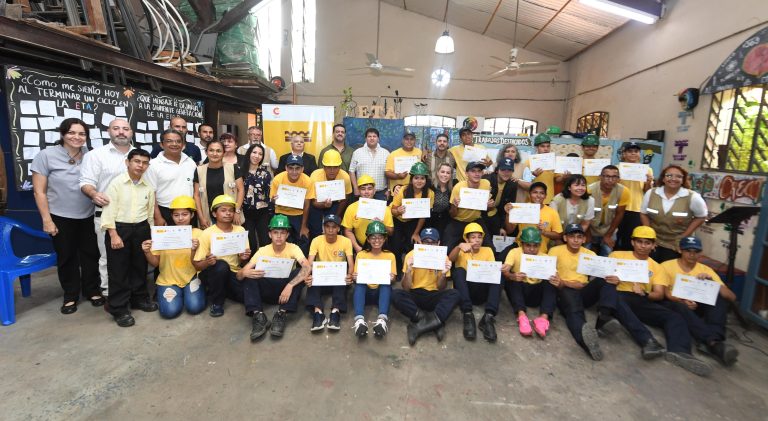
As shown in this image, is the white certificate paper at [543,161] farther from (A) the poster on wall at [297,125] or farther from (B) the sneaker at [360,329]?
(A) the poster on wall at [297,125]

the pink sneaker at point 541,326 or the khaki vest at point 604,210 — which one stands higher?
the khaki vest at point 604,210

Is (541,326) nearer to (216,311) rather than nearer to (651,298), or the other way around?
(651,298)

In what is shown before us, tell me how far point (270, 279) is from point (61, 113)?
11.5 feet

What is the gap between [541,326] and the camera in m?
3.35

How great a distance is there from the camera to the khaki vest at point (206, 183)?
3838mm

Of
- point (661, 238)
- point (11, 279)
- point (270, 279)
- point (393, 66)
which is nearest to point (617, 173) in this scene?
point (661, 238)

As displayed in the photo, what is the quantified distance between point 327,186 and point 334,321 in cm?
160

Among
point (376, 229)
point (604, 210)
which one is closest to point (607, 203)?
point (604, 210)

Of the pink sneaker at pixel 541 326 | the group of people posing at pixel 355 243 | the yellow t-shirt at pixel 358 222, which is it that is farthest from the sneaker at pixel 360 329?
the pink sneaker at pixel 541 326

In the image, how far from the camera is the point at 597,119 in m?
9.62

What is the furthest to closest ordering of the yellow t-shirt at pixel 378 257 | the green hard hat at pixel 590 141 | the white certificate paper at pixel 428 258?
the green hard hat at pixel 590 141, the yellow t-shirt at pixel 378 257, the white certificate paper at pixel 428 258

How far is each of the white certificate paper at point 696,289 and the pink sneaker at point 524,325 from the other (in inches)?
54.2

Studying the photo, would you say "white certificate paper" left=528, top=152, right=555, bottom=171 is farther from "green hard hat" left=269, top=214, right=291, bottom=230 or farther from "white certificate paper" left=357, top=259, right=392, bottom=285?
"green hard hat" left=269, top=214, right=291, bottom=230

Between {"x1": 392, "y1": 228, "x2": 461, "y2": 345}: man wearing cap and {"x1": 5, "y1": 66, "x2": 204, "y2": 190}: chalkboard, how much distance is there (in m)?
4.54
